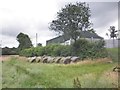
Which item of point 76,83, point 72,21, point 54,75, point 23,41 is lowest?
point 76,83

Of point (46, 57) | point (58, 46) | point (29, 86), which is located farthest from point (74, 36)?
point (29, 86)

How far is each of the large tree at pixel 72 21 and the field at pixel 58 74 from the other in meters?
0.62

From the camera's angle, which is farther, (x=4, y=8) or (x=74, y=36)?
(x=4, y=8)

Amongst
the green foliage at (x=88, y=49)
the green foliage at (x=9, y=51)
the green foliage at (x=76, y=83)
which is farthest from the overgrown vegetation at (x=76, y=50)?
the green foliage at (x=76, y=83)

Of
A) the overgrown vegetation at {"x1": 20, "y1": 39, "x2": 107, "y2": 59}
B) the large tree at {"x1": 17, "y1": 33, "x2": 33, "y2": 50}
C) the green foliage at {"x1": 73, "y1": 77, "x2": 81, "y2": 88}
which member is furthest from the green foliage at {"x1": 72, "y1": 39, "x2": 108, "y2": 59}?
the large tree at {"x1": 17, "y1": 33, "x2": 33, "y2": 50}

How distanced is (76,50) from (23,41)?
1.05 m

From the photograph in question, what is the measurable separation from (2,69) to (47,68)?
0.92m

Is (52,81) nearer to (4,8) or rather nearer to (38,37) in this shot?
(38,37)

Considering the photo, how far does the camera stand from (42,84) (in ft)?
11.9

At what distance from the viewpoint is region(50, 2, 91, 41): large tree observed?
3713 mm

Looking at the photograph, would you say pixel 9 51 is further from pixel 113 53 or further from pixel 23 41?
pixel 113 53

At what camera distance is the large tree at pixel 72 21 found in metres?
3.71

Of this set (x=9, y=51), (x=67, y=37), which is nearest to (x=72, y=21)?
(x=67, y=37)

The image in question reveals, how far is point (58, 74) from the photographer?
12.3 ft
